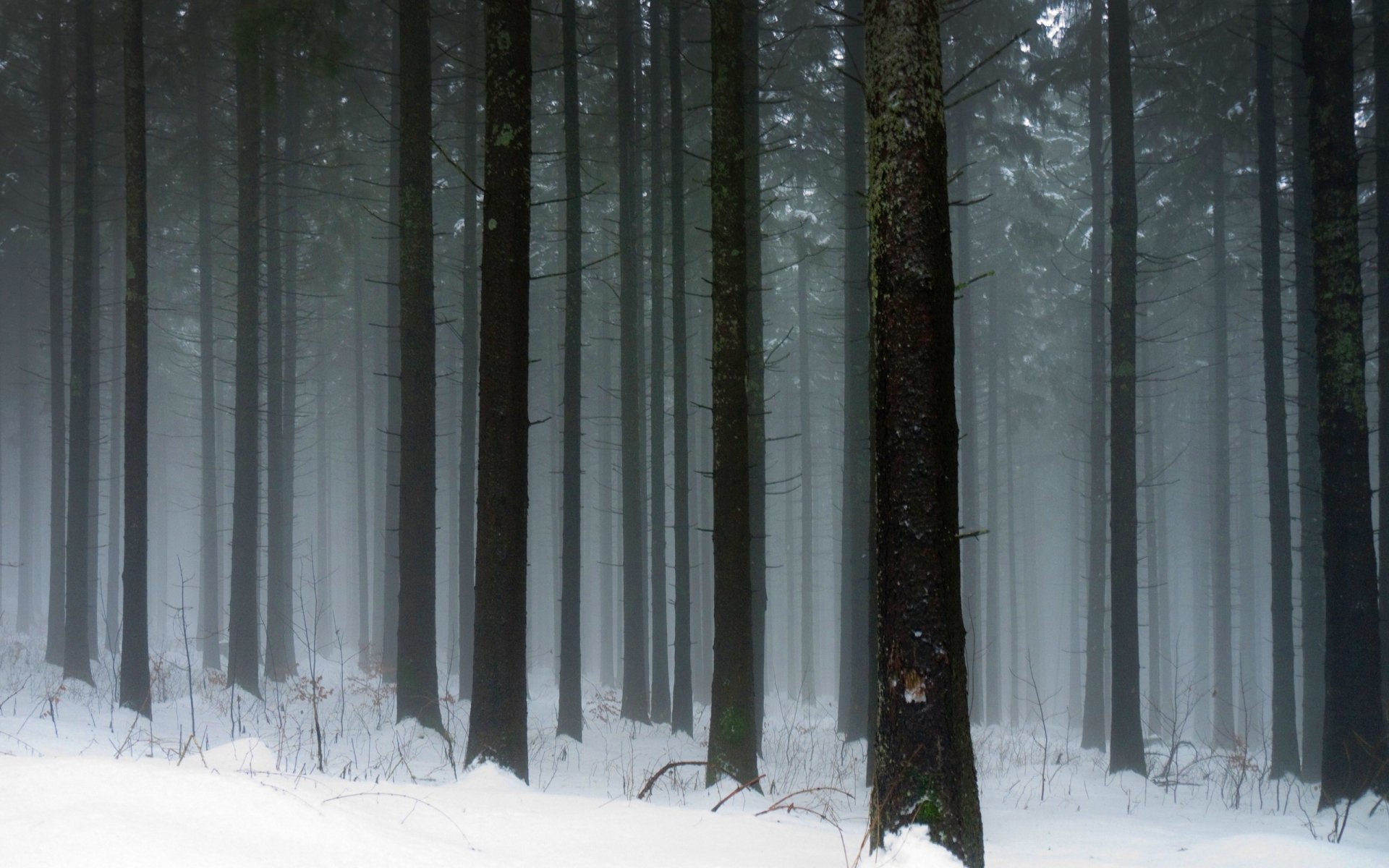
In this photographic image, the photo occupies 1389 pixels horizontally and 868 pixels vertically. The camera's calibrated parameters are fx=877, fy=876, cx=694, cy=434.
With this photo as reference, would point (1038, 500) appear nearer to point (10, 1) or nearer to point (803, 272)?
point (803, 272)

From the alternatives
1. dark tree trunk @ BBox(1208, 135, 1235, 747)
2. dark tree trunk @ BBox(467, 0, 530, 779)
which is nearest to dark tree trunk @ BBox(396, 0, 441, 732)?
dark tree trunk @ BBox(467, 0, 530, 779)

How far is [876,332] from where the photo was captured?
4723mm

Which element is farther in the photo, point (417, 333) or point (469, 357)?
point (469, 357)

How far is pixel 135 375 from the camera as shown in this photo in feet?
37.6

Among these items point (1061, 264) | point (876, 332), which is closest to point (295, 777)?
point (876, 332)

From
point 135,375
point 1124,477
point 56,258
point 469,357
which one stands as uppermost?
point 56,258

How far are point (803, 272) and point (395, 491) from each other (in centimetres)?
1312

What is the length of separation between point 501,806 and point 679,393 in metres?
9.13

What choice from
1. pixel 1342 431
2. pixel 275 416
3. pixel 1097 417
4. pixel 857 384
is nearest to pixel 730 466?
pixel 857 384

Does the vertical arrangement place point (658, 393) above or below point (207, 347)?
below

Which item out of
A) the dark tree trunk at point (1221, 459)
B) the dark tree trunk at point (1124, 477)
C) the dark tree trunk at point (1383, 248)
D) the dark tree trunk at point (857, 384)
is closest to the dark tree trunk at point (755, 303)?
the dark tree trunk at point (857, 384)

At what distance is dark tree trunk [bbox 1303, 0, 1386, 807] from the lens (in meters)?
9.12

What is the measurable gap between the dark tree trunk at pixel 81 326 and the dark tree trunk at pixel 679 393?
372 inches

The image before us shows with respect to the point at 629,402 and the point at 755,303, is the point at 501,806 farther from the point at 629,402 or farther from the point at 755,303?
the point at 629,402
